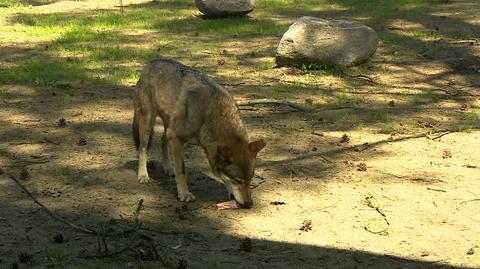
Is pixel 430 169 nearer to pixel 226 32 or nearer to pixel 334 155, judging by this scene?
pixel 334 155

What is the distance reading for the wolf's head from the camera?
7.38 meters

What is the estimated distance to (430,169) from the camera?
29.9ft

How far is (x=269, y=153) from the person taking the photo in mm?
9711

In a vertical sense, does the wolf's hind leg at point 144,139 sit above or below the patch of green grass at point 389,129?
above

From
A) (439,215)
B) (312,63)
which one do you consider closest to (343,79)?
(312,63)

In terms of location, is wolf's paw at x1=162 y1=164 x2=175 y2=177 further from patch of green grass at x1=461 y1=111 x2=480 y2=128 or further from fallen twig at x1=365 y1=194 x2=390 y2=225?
patch of green grass at x1=461 y1=111 x2=480 y2=128

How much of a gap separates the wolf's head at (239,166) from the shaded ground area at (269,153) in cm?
25

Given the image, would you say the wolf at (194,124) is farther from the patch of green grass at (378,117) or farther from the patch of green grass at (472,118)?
the patch of green grass at (472,118)

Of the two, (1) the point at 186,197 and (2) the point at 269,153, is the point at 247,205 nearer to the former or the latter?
(1) the point at 186,197

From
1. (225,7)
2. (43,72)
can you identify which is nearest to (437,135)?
(43,72)

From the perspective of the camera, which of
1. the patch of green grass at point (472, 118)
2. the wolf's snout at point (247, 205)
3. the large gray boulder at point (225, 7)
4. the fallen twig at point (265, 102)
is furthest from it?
the large gray boulder at point (225, 7)

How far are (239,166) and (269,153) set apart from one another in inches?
93.3

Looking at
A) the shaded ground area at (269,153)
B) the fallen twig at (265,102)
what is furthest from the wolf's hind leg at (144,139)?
the fallen twig at (265,102)

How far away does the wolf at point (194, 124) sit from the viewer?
7.45 meters
